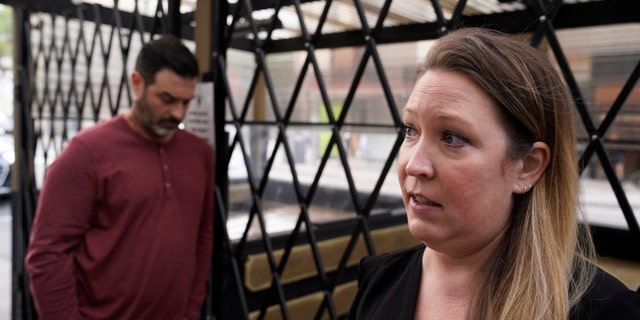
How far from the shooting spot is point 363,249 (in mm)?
2791

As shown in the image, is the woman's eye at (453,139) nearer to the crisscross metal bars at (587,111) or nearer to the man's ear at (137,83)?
the crisscross metal bars at (587,111)

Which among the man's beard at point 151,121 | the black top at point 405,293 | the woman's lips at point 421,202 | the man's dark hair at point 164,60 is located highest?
the man's dark hair at point 164,60

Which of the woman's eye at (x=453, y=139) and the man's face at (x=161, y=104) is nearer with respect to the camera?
the woman's eye at (x=453, y=139)

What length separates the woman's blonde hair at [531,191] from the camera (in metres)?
0.81

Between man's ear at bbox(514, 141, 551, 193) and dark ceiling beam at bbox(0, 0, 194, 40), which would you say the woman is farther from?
dark ceiling beam at bbox(0, 0, 194, 40)

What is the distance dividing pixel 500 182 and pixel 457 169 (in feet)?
0.27

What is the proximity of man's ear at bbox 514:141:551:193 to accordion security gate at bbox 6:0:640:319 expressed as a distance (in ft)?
1.30

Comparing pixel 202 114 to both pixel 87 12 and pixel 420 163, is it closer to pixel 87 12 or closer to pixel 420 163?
pixel 87 12

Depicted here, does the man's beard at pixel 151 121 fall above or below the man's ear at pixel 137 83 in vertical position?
below

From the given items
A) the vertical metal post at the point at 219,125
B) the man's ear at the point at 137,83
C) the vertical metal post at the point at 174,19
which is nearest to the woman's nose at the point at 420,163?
the man's ear at the point at 137,83

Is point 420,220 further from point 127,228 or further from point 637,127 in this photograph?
point 127,228

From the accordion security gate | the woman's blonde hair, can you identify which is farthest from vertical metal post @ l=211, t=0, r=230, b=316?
the woman's blonde hair

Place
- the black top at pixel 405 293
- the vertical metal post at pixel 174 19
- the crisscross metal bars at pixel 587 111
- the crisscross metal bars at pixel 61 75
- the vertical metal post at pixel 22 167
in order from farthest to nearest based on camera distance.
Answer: the vertical metal post at pixel 22 167 < the crisscross metal bars at pixel 61 75 < the vertical metal post at pixel 174 19 < the crisscross metal bars at pixel 587 111 < the black top at pixel 405 293

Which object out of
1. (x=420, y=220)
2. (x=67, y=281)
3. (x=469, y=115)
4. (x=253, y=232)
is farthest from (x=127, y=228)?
(x=469, y=115)
